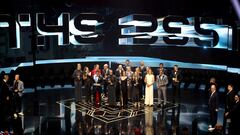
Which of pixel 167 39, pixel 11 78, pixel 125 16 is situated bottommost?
pixel 11 78

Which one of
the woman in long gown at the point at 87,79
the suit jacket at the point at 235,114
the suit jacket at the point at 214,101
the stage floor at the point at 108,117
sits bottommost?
the stage floor at the point at 108,117

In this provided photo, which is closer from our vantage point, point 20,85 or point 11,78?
point 20,85

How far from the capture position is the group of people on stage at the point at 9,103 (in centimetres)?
1065

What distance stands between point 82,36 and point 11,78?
3.69m

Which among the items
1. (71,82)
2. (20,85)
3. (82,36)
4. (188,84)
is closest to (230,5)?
(188,84)

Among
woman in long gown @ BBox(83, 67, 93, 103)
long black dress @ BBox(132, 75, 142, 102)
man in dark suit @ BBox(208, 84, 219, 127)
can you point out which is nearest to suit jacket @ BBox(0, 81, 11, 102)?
woman in long gown @ BBox(83, 67, 93, 103)

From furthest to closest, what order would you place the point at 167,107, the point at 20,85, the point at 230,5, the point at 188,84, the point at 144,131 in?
the point at 188,84, the point at 230,5, the point at 167,107, the point at 20,85, the point at 144,131

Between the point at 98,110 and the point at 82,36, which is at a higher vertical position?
the point at 82,36

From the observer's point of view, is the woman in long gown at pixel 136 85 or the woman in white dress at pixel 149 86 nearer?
the woman in white dress at pixel 149 86

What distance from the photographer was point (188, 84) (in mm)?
→ 15797

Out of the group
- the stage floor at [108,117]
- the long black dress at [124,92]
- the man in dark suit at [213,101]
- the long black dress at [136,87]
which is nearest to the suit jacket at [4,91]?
the stage floor at [108,117]

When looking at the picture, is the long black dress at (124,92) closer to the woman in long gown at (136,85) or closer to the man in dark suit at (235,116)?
the woman in long gown at (136,85)

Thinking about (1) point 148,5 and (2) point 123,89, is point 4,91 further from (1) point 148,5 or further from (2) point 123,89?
(1) point 148,5

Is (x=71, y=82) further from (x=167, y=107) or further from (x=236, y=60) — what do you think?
(x=236, y=60)
